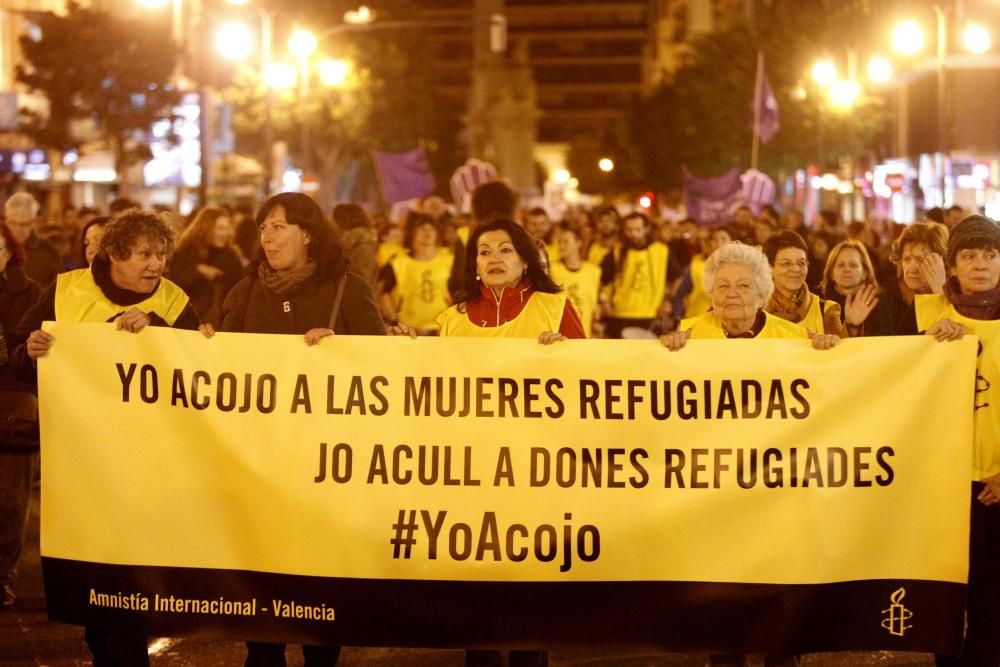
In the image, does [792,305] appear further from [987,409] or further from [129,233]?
[129,233]

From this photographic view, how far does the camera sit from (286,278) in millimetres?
6348

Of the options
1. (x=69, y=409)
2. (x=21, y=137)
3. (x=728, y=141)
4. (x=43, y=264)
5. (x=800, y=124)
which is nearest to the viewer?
(x=69, y=409)

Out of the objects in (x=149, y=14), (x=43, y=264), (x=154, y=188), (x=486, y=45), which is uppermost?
(x=486, y=45)

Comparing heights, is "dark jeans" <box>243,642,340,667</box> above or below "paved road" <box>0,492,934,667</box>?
above

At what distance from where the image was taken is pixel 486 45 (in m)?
123

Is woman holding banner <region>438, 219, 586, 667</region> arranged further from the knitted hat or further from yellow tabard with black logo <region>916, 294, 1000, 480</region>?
yellow tabard with black logo <region>916, 294, 1000, 480</region>

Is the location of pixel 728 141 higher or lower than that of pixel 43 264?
higher

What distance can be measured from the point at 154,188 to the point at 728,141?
21.7 m

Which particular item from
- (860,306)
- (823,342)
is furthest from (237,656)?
(860,306)

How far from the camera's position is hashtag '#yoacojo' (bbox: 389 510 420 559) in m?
5.76

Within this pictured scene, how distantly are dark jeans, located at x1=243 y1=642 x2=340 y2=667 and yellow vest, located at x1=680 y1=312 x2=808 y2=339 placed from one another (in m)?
1.72

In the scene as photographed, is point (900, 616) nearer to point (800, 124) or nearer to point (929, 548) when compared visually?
point (929, 548)

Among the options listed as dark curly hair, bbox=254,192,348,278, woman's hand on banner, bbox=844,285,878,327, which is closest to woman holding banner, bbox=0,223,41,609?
dark curly hair, bbox=254,192,348,278

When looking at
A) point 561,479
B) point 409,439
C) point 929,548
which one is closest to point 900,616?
point 929,548
